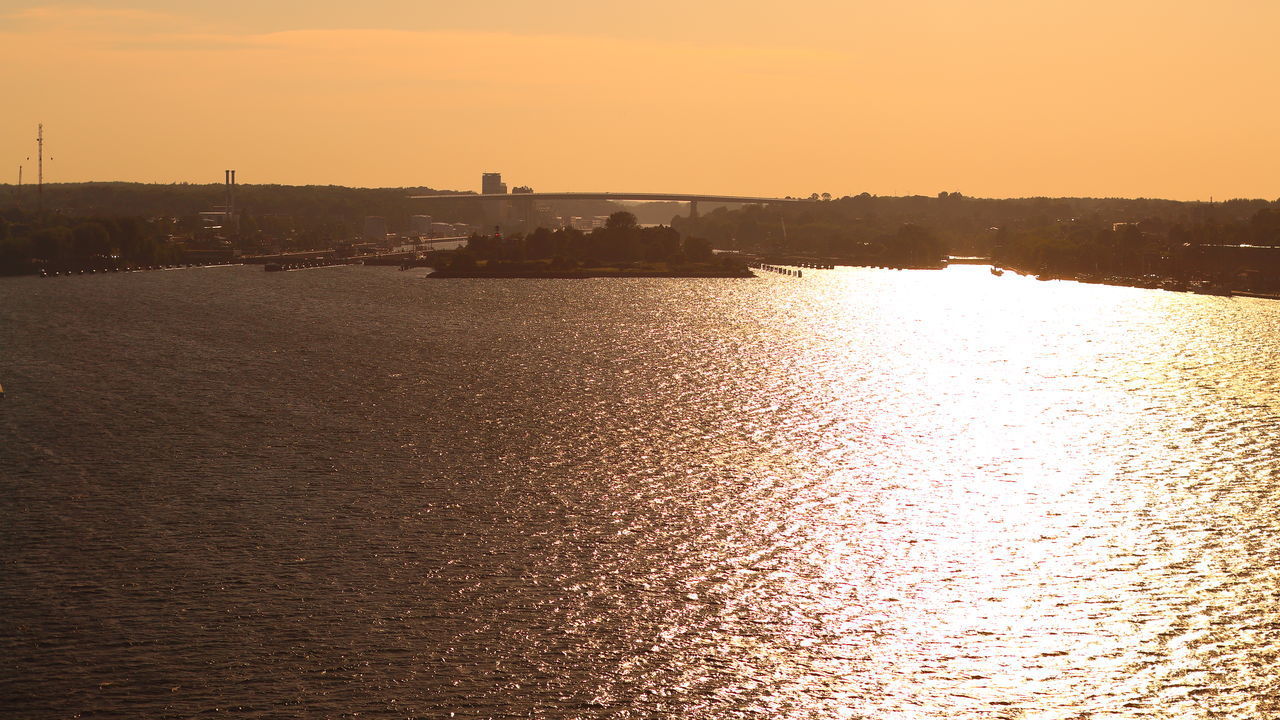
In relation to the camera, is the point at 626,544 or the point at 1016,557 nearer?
the point at 1016,557

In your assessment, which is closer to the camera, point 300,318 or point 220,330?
point 220,330

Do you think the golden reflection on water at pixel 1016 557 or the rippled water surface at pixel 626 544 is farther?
the golden reflection on water at pixel 1016 557

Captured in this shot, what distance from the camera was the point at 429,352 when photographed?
124000 mm

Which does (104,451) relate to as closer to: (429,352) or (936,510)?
(936,510)

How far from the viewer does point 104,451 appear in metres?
66.6

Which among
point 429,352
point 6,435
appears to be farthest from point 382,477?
point 429,352

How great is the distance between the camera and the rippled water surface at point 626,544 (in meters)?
36.2

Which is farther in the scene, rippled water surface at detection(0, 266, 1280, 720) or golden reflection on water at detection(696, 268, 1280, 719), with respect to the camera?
golden reflection on water at detection(696, 268, 1280, 719)

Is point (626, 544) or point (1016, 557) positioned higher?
point (1016, 557)

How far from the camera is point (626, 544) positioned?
5094 centimetres

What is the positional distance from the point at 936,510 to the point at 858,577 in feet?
40.4

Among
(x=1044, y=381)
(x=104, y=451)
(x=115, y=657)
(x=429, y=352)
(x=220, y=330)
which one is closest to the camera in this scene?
(x=115, y=657)

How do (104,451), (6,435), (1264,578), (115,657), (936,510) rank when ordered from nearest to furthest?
(115,657), (1264,578), (936,510), (104,451), (6,435)

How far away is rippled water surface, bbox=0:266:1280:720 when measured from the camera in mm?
36188
